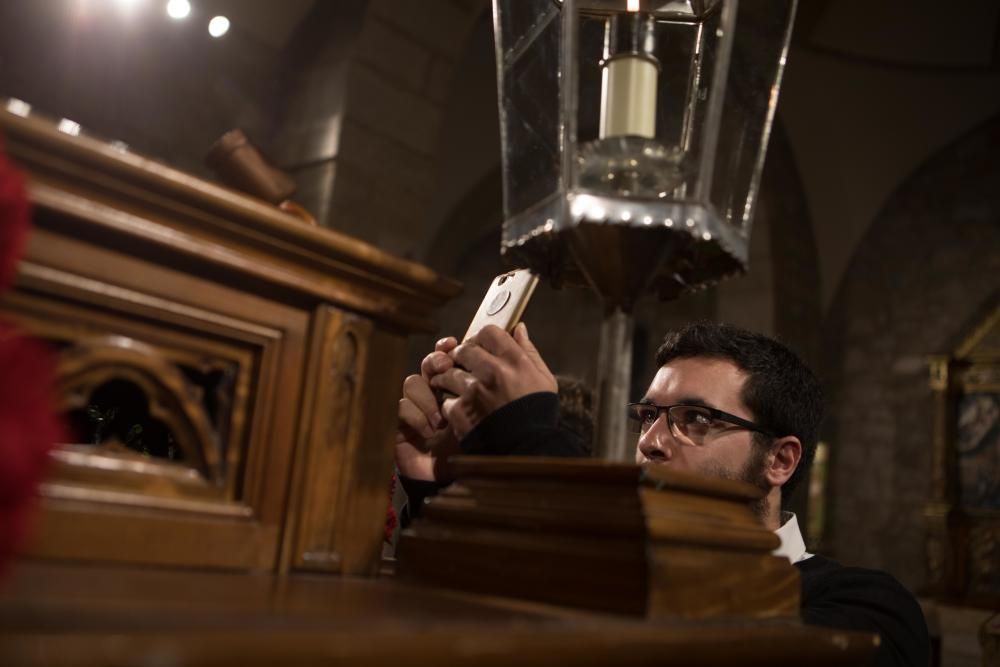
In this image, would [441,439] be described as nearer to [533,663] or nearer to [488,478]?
[488,478]

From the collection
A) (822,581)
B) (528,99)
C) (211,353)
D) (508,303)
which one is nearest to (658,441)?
(822,581)

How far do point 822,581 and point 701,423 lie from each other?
1.13ft

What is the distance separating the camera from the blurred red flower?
0.41 meters

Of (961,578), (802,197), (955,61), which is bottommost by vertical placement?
(961,578)

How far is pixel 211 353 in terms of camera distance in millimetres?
717

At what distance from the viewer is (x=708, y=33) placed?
95cm

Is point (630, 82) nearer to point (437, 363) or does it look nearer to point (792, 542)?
point (437, 363)

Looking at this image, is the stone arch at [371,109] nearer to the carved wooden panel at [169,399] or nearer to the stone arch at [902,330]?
the carved wooden panel at [169,399]

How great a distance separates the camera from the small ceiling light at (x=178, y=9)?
4207mm

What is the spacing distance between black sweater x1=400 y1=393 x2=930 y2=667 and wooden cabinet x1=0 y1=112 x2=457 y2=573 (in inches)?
4.9

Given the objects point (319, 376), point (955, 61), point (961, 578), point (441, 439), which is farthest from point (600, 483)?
point (955, 61)

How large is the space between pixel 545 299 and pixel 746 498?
8858mm

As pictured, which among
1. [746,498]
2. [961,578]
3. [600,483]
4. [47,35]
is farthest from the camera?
[961,578]

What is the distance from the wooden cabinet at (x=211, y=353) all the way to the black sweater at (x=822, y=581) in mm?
125
